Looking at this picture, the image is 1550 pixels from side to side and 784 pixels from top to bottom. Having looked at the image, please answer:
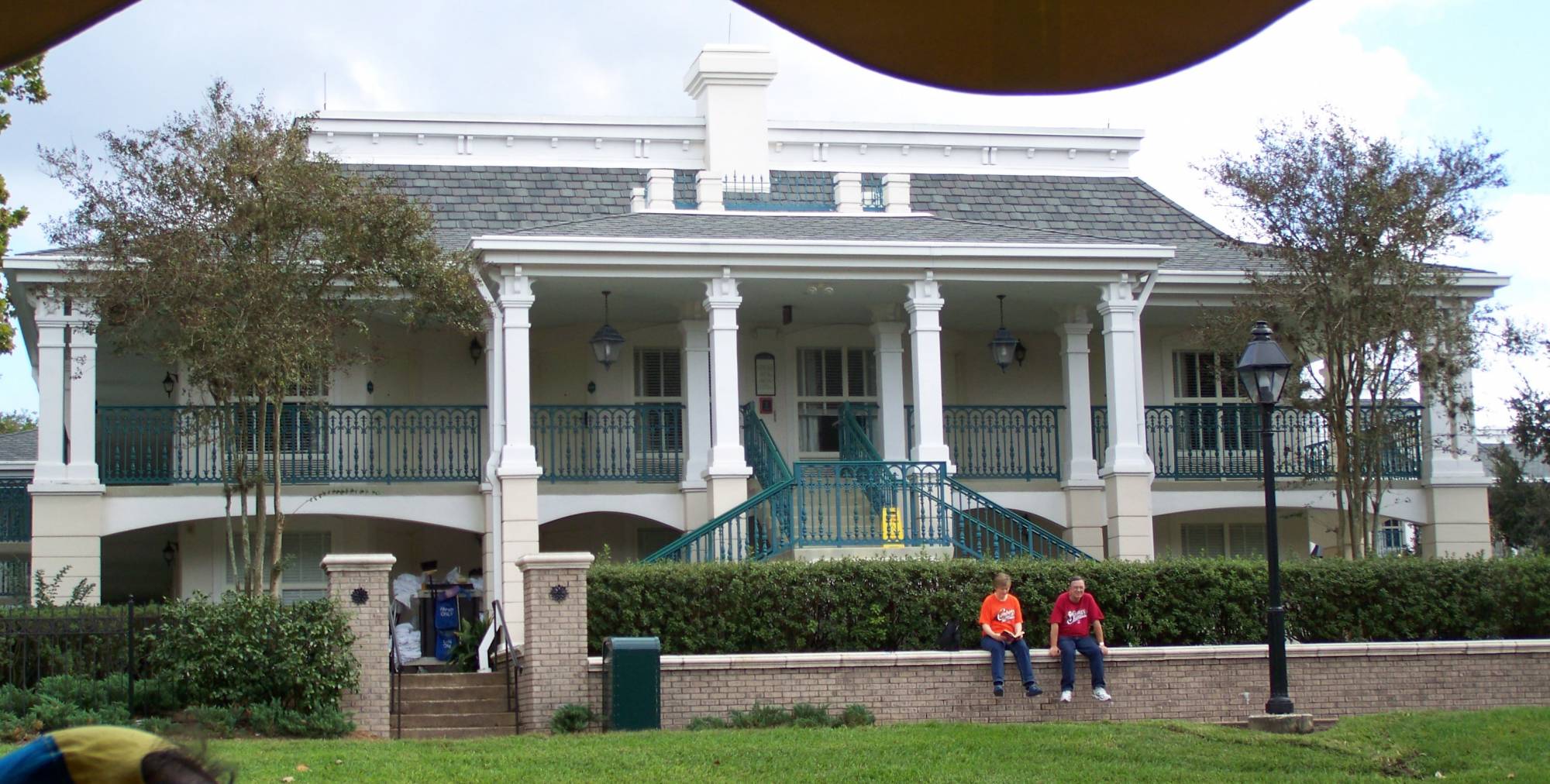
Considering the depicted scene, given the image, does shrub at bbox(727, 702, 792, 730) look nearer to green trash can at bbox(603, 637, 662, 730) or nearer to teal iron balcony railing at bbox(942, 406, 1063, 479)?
green trash can at bbox(603, 637, 662, 730)

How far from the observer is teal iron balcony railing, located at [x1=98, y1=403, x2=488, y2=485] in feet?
73.5

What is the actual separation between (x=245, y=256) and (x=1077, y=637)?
922 cm

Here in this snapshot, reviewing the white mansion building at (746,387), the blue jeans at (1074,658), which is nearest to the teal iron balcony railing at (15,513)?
the white mansion building at (746,387)

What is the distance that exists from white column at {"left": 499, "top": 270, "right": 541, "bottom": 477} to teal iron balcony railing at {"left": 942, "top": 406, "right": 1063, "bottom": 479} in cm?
615

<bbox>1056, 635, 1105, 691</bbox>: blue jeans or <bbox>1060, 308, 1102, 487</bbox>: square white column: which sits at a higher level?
<bbox>1060, 308, 1102, 487</bbox>: square white column

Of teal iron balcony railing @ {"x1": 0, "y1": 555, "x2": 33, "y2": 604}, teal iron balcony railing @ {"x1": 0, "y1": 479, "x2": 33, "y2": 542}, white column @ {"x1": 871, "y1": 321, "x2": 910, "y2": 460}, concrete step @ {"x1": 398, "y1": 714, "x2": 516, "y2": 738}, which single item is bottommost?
concrete step @ {"x1": 398, "y1": 714, "x2": 516, "y2": 738}

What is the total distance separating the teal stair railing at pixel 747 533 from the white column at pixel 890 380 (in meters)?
1.90

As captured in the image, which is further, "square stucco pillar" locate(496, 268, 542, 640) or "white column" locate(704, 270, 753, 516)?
"white column" locate(704, 270, 753, 516)

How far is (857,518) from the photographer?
21375 millimetres

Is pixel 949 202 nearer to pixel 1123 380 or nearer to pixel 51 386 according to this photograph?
pixel 1123 380

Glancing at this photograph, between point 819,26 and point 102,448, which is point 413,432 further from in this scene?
point 819,26

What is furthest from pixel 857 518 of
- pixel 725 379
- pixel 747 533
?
pixel 725 379

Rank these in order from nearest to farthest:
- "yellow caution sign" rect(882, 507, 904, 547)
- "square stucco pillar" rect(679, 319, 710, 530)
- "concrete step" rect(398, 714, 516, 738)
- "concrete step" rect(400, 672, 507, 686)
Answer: "concrete step" rect(398, 714, 516, 738) → "concrete step" rect(400, 672, 507, 686) → "yellow caution sign" rect(882, 507, 904, 547) → "square stucco pillar" rect(679, 319, 710, 530)

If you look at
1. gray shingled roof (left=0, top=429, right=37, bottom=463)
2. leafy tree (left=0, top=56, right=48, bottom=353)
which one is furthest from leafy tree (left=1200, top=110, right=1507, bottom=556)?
gray shingled roof (left=0, top=429, right=37, bottom=463)
